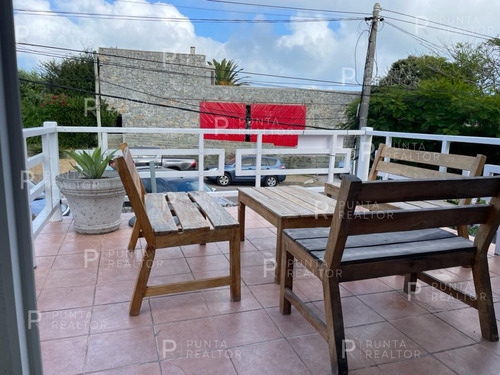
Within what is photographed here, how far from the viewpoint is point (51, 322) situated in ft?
5.89

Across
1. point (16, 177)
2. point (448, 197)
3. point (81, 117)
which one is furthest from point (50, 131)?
point (81, 117)

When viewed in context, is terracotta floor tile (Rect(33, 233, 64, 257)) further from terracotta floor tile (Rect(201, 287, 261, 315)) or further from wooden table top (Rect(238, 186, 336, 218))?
wooden table top (Rect(238, 186, 336, 218))

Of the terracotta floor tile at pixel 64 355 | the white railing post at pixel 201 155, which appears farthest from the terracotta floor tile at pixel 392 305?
the white railing post at pixel 201 155

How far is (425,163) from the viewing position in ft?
9.08

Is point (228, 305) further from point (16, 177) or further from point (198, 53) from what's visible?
point (198, 53)

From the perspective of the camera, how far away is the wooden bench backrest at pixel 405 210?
134cm

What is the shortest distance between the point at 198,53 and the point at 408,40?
873 centimetres

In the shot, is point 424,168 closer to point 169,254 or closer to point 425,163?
point 425,163

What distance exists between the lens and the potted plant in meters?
2.96

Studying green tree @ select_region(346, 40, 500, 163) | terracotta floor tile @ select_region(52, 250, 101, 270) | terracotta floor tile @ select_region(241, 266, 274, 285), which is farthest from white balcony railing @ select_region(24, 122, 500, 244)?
green tree @ select_region(346, 40, 500, 163)

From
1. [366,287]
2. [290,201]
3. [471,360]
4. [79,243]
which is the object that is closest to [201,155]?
[79,243]

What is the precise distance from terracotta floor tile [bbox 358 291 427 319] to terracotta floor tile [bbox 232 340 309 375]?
649 millimetres

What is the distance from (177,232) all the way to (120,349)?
593 mm

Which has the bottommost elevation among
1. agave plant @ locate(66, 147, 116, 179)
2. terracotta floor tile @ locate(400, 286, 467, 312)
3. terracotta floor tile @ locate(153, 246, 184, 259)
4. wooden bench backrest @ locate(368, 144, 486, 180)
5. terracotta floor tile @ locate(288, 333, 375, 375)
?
terracotta floor tile @ locate(153, 246, 184, 259)
